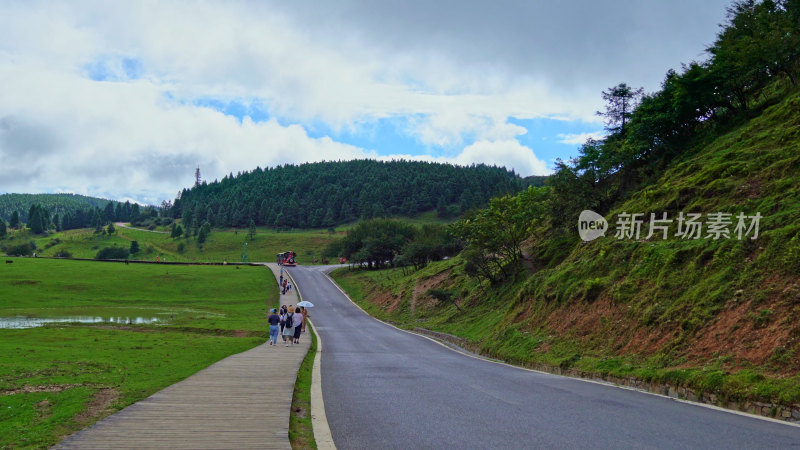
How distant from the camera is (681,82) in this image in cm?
3734

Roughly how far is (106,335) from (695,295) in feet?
105

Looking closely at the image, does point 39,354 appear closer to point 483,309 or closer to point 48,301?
point 483,309

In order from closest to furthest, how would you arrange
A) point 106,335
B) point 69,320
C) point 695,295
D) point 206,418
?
point 206,418
point 695,295
point 106,335
point 69,320

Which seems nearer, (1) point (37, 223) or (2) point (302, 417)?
(2) point (302, 417)

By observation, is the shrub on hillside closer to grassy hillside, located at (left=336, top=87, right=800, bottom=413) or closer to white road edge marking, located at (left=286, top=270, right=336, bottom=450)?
grassy hillside, located at (left=336, top=87, right=800, bottom=413)

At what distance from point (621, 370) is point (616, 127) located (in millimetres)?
39150

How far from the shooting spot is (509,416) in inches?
403

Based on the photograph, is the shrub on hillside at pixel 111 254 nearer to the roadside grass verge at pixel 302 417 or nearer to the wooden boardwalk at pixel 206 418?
the roadside grass verge at pixel 302 417

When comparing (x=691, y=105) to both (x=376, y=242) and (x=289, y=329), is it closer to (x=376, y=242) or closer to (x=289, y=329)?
(x=289, y=329)

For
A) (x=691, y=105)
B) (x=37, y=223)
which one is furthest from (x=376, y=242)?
(x=37, y=223)

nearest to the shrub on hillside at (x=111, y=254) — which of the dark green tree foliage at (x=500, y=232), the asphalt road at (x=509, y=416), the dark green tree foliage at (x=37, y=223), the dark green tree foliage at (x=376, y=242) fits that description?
the dark green tree foliage at (x=376, y=242)

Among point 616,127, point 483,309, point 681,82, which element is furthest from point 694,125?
point 483,309

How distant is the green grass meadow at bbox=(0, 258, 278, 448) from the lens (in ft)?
38.6

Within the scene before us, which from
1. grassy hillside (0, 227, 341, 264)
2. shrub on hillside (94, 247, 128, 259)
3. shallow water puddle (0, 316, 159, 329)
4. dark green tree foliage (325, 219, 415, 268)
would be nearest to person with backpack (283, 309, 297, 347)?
shallow water puddle (0, 316, 159, 329)
